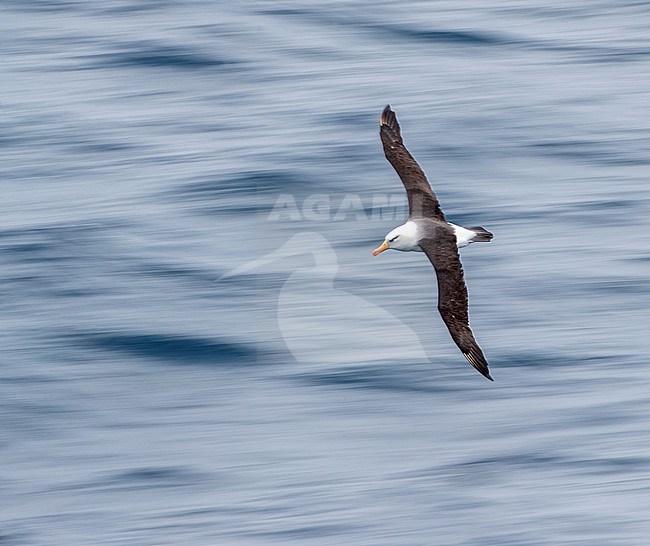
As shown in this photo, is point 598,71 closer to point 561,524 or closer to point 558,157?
point 558,157

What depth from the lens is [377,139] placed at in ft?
52.0

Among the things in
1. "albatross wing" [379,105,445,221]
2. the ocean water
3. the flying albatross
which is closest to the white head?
the flying albatross

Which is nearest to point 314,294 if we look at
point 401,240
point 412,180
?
point 401,240

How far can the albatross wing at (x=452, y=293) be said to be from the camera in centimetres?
1080

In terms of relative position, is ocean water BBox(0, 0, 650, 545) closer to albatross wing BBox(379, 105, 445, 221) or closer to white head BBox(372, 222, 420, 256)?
white head BBox(372, 222, 420, 256)

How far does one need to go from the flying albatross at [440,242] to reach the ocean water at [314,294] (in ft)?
1.17

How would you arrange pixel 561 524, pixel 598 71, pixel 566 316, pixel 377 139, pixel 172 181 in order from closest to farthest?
pixel 561 524
pixel 566 316
pixel 172 181
pixel 377 139
pixel 598 71

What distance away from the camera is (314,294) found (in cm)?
1266

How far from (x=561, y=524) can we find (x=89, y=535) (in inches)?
137

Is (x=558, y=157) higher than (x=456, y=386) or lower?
higher

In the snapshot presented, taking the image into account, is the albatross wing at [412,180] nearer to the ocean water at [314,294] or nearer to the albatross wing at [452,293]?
the albatross wing at [452,293]

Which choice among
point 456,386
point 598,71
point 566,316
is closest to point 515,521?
point 456,386

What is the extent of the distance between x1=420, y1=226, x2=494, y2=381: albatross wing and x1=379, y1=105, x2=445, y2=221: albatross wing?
0.40 m

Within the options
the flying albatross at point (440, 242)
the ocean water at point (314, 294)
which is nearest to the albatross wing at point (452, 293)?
the flying albatross at point (440, 242)
